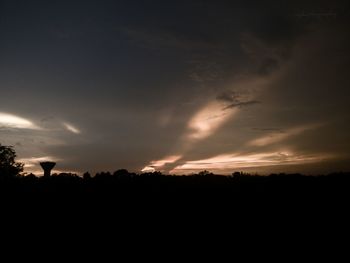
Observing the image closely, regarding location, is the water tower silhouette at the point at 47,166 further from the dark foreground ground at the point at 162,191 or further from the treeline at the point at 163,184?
the dark foreground ground at the point at 162,191

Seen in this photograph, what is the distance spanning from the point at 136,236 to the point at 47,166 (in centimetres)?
1170

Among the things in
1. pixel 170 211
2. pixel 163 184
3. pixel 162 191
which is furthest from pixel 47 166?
pixel 170 211

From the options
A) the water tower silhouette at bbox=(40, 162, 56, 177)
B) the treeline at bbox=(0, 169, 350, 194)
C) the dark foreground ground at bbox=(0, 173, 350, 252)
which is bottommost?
the dark foreground ground at bbox=(0, 173, 350, 252)

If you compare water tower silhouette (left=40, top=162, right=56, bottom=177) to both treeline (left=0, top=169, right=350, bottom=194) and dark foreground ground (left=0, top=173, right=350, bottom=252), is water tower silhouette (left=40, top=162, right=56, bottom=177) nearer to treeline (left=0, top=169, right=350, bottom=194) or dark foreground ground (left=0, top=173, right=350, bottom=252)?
treeline (left=0, top=169, right=350, bottom=194)

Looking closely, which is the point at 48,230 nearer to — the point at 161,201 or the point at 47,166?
the point at 161,201

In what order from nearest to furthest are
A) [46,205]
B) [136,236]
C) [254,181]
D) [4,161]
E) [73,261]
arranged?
[73,261] < [136,236] < [46,205] < [254,181] < [4,161]

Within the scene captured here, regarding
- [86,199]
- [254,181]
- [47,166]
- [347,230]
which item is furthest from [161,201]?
[47,166]

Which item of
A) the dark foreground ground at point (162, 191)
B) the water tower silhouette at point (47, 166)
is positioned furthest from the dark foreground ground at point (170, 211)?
the water tower silhouette at point (47, 166)

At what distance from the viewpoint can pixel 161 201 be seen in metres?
12.0

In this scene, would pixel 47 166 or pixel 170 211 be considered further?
pixel 47 166

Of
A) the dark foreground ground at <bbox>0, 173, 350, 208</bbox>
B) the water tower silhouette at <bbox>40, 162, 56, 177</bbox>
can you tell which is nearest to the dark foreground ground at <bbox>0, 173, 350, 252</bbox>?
the dark foreground ground at <bbox>0, 173, 350, 208</bbox>

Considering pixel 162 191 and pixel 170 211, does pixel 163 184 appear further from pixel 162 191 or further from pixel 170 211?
pixel 170 211

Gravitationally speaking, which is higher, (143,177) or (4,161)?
(4,161)

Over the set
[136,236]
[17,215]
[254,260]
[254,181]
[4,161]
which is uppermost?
[4,161]
